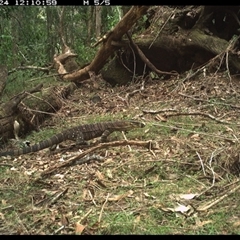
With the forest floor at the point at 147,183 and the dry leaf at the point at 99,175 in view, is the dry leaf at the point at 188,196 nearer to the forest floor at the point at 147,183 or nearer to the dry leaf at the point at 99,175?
the forest floor at the point at 147,183

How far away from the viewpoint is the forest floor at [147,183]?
122 inches

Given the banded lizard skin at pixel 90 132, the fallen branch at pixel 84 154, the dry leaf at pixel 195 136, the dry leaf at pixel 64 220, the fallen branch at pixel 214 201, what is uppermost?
A: the dry leaf at pixel 64 220

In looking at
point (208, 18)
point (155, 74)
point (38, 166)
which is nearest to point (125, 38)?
point (155, 74)

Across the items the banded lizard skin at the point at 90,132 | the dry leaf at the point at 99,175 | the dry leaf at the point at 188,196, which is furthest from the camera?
the banded lizard skin at the point at 90,132

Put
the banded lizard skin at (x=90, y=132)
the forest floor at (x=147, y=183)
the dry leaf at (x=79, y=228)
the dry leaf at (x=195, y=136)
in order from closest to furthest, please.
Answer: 1. the dry leaf at (x=79, y=228)
2. the forest floor at (x=147, y=183)
3. the dry leaf at (x=195, y=136)
4. the banded lizard skin at (x=90, y=132)

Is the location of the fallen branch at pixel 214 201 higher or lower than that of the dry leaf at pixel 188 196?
higher

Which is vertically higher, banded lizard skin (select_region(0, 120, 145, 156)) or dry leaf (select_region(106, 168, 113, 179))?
dry leaf (select_region(106, 168, 113, 179))

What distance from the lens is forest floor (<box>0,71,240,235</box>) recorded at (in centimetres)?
309

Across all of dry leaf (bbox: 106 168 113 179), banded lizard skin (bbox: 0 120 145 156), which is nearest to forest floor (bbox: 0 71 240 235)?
dry leaf (bbox: 106 168 113 179)

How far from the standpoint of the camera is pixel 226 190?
356 centimetres

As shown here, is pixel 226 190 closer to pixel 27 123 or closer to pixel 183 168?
pixel 183 168

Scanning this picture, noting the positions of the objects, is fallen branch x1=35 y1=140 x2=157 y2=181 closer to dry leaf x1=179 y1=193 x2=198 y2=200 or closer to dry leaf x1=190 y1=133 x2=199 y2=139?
dry leaf x1=190 y1=133 x2=199 y2=139

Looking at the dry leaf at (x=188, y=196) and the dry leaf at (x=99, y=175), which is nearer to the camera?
the dry leaf at (x=188, y=196)

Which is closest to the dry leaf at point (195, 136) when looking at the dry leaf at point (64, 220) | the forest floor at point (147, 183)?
the forest floor at point (147, 183)
